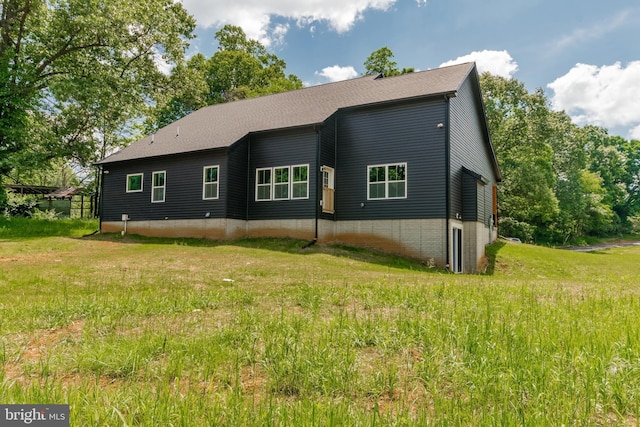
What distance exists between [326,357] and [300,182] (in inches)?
627

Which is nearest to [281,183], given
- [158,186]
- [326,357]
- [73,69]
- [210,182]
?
[210,182]

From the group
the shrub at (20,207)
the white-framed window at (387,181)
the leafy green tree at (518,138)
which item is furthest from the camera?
the leafy green tree at (518,138)

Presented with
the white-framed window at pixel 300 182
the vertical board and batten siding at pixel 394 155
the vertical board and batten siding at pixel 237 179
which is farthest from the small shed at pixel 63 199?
the vertical board and batten siding at pixel 394 155

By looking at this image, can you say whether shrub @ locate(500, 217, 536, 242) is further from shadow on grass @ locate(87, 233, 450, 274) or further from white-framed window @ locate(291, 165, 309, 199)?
white-framed window @ locate(291, 165, 309, 199)

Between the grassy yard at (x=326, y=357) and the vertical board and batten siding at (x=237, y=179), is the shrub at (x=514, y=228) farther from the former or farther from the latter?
the grassy yard at (x=326, y=357)

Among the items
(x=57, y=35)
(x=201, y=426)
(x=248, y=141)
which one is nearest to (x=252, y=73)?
(x=57, y=35)

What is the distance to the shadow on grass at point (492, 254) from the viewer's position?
63.0 feet

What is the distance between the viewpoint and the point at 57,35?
2562 cm

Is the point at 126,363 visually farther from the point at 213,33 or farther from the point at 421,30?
the point at 213,33

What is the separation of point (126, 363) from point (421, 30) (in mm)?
17285

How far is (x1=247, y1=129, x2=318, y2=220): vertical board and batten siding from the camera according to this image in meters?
19.0

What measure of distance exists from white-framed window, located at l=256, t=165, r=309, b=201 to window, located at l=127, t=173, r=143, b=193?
7621mm

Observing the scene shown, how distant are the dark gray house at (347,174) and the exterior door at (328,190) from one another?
0.16 ft

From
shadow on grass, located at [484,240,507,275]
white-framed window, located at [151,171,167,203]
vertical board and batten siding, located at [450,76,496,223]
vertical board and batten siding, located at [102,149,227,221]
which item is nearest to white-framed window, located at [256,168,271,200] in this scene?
vertical board and batten siding, located at [102,149,227,221]
